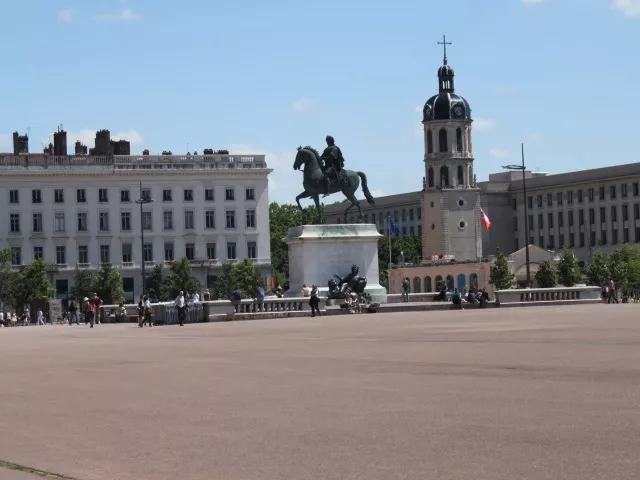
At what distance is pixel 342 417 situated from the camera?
1572 cm

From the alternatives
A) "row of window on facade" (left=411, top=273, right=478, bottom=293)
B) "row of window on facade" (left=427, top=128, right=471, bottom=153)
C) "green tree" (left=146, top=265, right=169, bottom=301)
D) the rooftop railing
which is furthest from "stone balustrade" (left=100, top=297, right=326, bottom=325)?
"row of window on facade" (left=427, top=128, right=471, bottom=153)

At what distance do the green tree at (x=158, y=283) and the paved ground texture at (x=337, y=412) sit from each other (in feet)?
288

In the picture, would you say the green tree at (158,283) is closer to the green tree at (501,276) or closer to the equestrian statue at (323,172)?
the green tree at (501,276)

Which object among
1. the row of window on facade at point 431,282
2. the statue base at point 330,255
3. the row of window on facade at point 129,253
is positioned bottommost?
the row of window on facade at point 431,282

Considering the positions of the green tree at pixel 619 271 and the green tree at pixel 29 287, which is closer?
the green tree at pixel 29 287

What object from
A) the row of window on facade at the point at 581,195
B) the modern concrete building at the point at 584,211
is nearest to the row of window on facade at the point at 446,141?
the modern concrete building at the point at 584,211

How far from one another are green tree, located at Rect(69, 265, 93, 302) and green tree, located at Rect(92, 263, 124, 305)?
0.58m

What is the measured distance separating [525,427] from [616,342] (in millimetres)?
13890

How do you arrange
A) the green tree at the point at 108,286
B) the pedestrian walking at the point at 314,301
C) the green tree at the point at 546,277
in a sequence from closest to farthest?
the pedestrian walking at the point at 314,301
the green tree at the point at 108,286
the green tree at the point at 546,277

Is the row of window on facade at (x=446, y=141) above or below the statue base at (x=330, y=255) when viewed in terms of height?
above

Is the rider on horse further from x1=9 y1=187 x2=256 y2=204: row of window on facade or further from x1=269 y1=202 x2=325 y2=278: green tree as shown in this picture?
x1=269 y1=202 x2=325 y2=278: green tree

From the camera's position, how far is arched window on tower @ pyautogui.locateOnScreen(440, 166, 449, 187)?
619 feet

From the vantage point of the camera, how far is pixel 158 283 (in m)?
119

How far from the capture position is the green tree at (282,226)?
556ft
